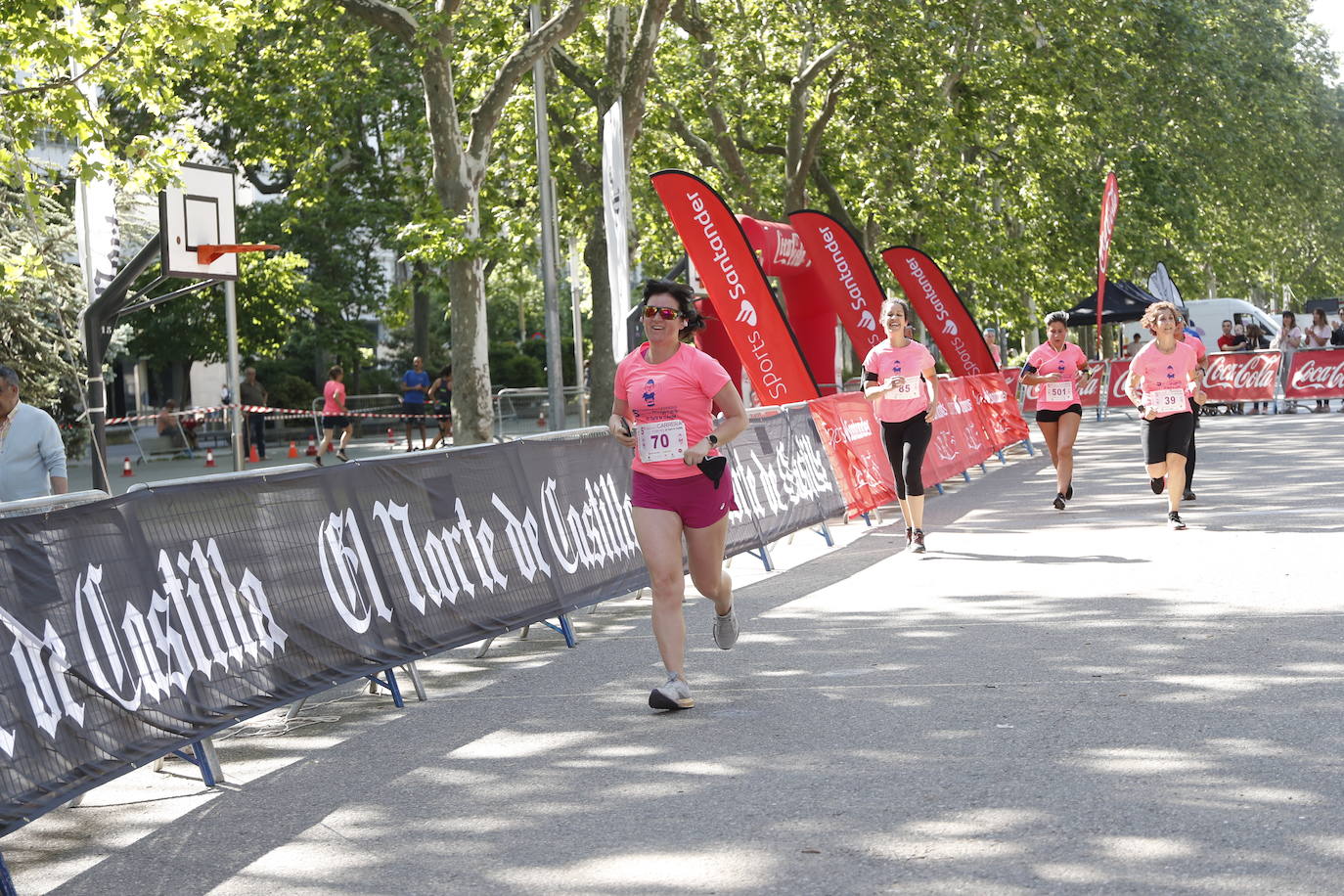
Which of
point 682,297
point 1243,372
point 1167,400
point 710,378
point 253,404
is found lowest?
point 1243,372

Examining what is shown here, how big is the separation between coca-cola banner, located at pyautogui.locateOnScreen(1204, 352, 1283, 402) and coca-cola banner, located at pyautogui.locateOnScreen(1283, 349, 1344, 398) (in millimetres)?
343

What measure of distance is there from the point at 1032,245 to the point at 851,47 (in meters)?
13.6

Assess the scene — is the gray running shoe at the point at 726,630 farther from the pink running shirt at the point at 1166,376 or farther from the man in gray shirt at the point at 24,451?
the pink running shirt at the point at 1166,376

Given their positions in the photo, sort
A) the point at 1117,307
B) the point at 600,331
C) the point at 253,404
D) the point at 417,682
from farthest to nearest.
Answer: the point at 1117,307, the point at 253,404, the point at 600,331, the point at 417,682

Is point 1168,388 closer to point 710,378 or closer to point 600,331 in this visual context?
point 710,378

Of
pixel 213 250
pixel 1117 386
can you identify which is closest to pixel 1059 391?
pixel 213 250

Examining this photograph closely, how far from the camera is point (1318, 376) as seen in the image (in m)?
33.6

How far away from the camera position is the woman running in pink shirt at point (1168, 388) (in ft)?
46.2

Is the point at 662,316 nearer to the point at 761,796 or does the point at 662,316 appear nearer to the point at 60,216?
the point at 761,796

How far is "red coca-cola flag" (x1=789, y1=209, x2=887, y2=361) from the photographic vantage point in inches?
898

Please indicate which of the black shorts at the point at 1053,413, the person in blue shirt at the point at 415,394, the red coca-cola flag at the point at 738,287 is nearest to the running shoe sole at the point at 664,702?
the black shorts at the point at 1053,413

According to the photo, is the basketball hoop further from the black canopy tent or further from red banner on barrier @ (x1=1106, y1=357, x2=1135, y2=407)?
the black canopy tent

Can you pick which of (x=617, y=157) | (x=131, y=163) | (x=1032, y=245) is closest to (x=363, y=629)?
(x=131, y=163)

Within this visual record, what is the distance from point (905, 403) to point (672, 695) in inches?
246
